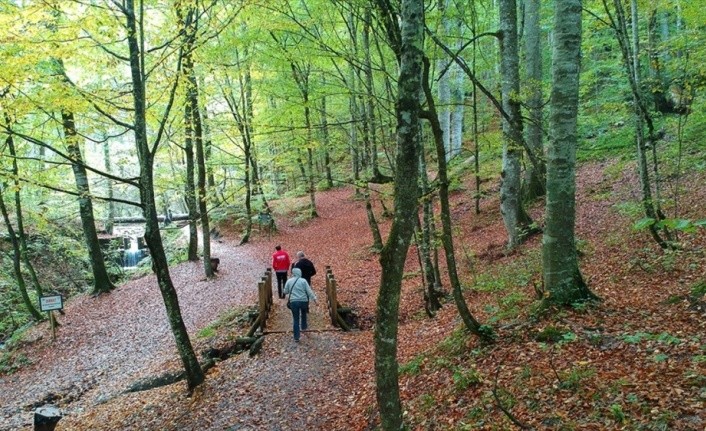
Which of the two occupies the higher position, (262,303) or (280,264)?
(280,264)

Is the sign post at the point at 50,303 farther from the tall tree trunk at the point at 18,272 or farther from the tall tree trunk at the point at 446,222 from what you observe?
the tall tree trunk at the point at 446,222

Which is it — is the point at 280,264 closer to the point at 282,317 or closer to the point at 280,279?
the point at 280,279

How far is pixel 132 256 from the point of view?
86.1 feet

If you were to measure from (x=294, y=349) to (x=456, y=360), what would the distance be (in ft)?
14.1

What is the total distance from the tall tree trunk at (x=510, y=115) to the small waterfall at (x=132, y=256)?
21.8m

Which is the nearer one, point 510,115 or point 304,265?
point 510,115

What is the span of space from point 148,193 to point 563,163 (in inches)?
265

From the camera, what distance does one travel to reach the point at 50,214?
22.7m

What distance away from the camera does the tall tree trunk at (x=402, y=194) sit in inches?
148

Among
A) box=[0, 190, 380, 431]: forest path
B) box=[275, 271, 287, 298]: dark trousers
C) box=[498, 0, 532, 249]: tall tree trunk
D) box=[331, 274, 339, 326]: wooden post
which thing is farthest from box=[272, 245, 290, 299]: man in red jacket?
box=[498, 0, 532, 249]: tall tree trunk

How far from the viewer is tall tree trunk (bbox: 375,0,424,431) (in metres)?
3.76

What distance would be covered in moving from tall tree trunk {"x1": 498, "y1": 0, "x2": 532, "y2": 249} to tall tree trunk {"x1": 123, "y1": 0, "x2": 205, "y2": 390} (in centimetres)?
667

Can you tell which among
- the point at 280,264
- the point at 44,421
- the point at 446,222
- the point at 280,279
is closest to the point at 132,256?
the point at 280,279

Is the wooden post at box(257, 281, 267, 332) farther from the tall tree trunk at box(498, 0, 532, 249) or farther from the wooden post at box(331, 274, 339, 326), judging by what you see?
the tall tree trunk at box(498, 0, 532, 249)
